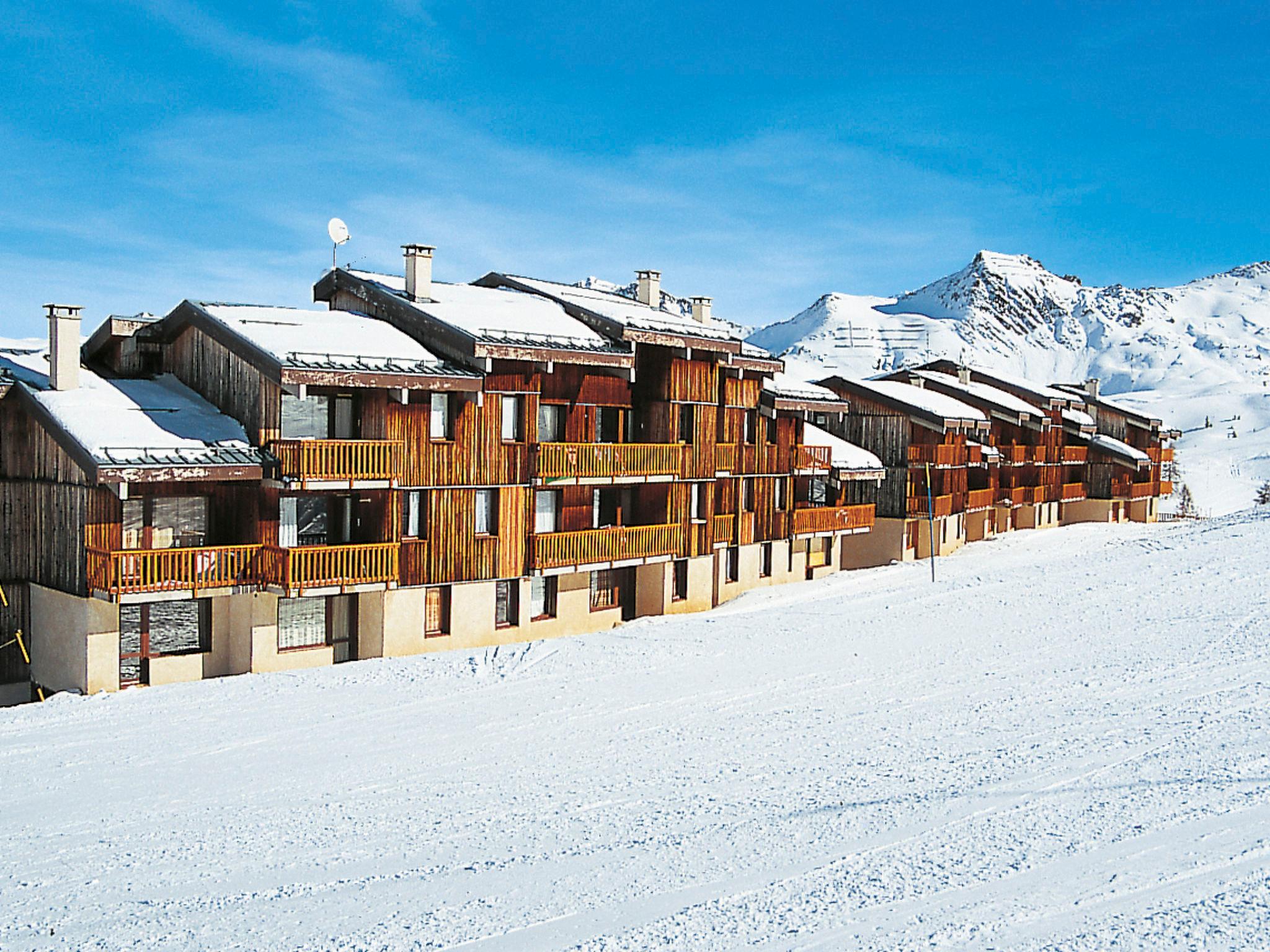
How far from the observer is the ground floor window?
795 inches

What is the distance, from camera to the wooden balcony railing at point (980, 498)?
45062 millimetres

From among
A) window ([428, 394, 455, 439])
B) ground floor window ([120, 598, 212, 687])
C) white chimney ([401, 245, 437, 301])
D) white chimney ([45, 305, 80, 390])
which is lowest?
ground floor window ([120, 598, 212, 687])

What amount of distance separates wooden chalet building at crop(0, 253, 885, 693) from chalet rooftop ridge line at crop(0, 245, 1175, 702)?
6 centimetres

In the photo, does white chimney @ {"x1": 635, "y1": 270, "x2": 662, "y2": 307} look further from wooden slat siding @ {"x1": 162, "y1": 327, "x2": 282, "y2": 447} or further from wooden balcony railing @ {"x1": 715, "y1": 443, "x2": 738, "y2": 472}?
wooden slat siding @ {"x1": 162, "y1": 327, "x2": 282, "y2": 447}

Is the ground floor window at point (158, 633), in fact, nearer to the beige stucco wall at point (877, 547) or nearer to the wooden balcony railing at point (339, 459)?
the wooden balcony railing at point (339, 459)

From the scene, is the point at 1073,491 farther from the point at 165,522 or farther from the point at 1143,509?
the point at 165,522

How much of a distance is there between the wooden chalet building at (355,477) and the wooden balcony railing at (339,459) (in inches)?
1.8

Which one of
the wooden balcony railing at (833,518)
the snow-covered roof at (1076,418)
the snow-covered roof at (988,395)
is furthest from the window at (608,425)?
the snow-covered roof at (1076,418)

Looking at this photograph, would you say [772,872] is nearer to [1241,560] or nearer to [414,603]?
[414,603]

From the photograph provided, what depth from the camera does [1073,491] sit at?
56.1 metres

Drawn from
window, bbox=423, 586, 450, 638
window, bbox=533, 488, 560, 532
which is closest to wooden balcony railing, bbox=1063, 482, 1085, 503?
window, bbox=533, 488, 560, 532

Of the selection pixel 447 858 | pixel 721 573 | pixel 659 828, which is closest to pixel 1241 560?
pixel 721 573

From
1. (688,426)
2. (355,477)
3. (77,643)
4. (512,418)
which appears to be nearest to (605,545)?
(512,418)

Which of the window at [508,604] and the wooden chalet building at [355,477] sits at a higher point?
the wooden chalet building at [355,477]
